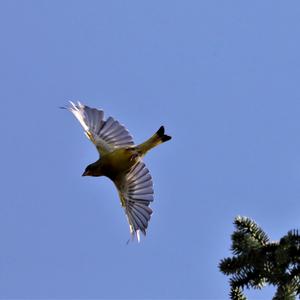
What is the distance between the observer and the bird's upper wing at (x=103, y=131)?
888cm

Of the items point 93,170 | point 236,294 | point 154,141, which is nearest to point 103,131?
point 93,170

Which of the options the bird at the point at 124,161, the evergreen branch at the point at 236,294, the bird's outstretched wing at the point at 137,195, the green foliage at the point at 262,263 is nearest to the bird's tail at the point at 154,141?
the bird at the point at 124,161

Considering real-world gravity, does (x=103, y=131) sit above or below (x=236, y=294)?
above

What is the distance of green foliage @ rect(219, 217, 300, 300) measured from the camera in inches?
146

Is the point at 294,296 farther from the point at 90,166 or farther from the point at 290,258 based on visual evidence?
the point at 90,166

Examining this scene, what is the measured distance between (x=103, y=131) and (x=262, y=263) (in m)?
5.31

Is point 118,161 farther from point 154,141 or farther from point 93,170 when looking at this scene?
point 154,141

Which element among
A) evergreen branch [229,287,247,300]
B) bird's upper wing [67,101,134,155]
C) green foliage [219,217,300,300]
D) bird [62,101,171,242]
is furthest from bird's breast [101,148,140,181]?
evergreen branch [229,287,247,300]

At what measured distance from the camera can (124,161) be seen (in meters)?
8.45

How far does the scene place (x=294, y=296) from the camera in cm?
363

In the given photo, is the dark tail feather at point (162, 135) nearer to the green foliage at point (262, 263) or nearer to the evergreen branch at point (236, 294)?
the green foliage at point (262, 263)

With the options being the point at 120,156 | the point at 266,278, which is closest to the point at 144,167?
the point at 120,156

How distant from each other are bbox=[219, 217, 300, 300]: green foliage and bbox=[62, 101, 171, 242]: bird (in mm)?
4108

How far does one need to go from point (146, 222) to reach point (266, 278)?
4.45 metres
